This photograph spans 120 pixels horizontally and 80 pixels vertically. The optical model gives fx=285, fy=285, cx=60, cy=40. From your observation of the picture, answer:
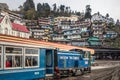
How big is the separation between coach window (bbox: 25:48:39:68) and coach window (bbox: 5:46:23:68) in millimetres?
745

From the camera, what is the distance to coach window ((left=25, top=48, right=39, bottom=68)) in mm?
16500

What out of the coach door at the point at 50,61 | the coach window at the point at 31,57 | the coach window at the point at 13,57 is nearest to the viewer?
the coach window at the point at 13,57

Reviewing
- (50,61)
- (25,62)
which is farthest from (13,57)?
(50,61)

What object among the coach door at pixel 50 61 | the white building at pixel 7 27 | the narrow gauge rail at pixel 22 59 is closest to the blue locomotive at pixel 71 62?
the coach door at pixel 50 61

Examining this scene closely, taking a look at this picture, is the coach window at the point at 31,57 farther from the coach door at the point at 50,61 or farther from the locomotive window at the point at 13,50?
the coach door at the point at 50,61

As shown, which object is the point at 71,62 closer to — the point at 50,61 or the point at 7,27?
the point at 50,61

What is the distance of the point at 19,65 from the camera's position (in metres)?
15.6

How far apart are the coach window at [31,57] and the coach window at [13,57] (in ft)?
2.44

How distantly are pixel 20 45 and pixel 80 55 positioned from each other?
54.8 ft

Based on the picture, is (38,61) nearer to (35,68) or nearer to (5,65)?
(35,68)

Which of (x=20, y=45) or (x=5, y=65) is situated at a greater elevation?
(x=20, y=45)

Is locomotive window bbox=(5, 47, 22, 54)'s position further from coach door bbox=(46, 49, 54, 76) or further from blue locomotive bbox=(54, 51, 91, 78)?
blue locomotive bbox=(54, 51, 91, 78)

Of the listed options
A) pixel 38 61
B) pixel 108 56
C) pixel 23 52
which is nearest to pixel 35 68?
pixel 38 61

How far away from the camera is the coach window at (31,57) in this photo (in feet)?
54.1
